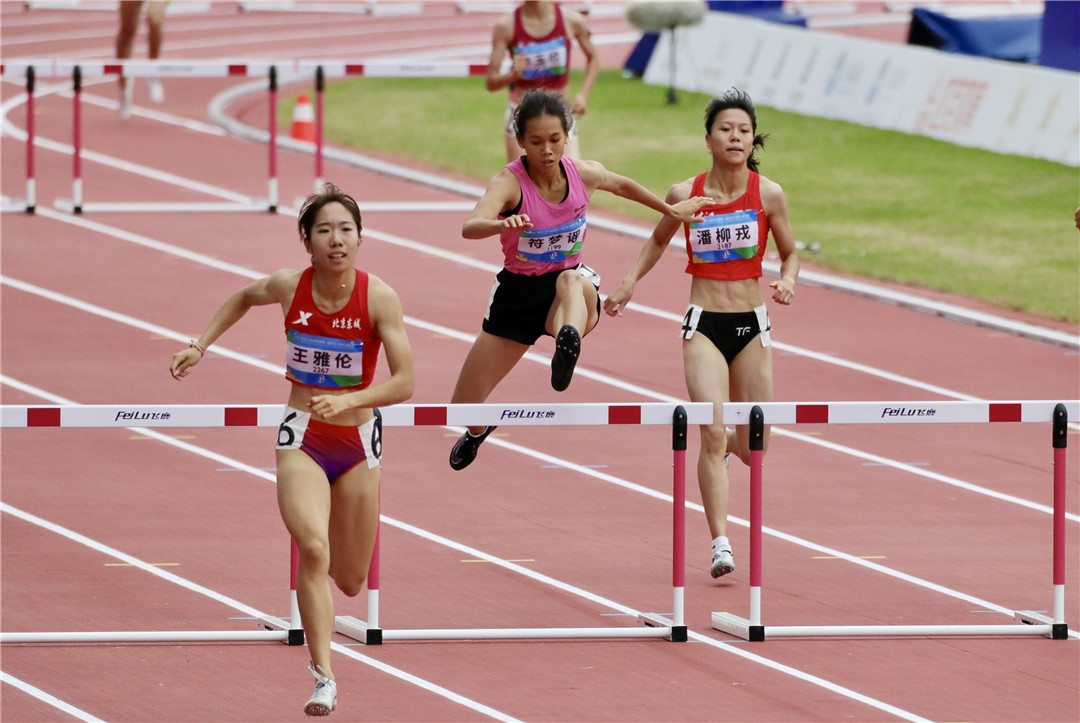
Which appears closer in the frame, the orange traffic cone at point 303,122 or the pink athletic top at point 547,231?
the pink athletic top at point 547,231

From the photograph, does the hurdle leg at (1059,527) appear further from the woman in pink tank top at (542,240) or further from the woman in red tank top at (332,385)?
the woman in red tank top at (332,385)

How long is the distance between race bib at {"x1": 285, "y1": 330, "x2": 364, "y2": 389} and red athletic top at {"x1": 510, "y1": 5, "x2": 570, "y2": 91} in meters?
8.49

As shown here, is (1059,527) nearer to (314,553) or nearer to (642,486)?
(642,486)

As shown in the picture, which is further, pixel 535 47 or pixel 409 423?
pixel 535 47

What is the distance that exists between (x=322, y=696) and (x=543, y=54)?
30.8ft

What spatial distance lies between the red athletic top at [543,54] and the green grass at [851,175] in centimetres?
362

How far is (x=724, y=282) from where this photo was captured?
9.12 metres

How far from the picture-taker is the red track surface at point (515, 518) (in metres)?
7.87

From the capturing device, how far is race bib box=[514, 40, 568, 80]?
50.4 ft

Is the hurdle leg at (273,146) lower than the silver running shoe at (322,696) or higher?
higher

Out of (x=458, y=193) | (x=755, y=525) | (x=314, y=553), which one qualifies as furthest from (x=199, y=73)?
(x=314, y=553)

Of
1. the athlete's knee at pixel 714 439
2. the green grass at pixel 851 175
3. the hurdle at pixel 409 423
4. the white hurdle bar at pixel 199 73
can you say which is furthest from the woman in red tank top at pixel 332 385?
the white hurdle bar at pixel 199 73

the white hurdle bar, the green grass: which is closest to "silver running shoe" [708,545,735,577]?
the green grass

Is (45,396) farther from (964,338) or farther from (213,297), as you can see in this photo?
(964,338)
